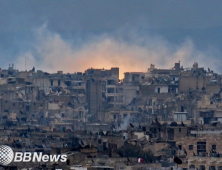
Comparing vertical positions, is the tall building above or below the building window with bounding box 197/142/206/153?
above

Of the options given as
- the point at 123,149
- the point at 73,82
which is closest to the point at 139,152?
the point at 123,149

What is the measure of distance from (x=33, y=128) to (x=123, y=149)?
26990mm

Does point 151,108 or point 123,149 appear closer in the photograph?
point 123,149

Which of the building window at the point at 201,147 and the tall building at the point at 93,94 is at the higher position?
the tall building at the point at 93,94

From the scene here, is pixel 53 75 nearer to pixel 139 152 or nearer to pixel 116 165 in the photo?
pixel 139 152

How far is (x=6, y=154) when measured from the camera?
61875 mm

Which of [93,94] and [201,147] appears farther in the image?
[93,94]

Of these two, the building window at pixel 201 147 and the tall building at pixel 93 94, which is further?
the tall building at pixel 93 94

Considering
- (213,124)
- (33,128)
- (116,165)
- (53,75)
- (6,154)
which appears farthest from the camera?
(53,75)

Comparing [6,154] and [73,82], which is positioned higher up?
[73,82]

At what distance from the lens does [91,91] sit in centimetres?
15150

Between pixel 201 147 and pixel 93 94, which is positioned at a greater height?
pixel 93 94

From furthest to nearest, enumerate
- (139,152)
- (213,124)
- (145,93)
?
(145,93)
(213,124)
(139,152)

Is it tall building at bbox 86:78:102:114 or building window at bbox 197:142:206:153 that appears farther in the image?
tall building at bbox 86:78:102:114
